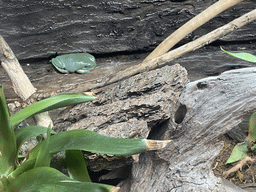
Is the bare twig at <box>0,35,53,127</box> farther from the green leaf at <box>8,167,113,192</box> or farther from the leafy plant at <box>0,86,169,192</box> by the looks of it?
the green leaf at <box>8,167,113,192</box>

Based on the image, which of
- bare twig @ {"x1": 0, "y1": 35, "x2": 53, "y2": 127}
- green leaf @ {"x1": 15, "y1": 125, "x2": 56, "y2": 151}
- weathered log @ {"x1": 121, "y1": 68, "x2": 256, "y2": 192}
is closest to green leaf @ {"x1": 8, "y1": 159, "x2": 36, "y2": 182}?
green leaf @ {"x1": 15, "y1": 125, "x2": 56, "y2": 151}

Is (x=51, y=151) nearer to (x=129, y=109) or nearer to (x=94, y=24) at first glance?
(x=129, y=109)

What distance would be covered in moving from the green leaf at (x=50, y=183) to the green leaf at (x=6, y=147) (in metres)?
0.12

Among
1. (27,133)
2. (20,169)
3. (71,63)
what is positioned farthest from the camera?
(71,63)

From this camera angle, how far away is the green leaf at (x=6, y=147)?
640mm

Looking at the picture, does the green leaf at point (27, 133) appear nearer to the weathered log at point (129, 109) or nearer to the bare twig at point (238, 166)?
the weathered log at point (129, 109)

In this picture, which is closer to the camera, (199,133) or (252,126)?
(199,133)

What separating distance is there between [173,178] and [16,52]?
122cm

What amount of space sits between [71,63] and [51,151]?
90cm

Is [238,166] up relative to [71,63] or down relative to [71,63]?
down

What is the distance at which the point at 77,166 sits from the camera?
73 centimetres

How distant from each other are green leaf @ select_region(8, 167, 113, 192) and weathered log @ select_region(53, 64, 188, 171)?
0.63 ft

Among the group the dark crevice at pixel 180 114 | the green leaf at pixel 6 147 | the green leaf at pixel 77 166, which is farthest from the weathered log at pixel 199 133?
the green leaf at pixel 6 147

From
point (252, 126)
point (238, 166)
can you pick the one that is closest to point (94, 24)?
point (252, 126)
